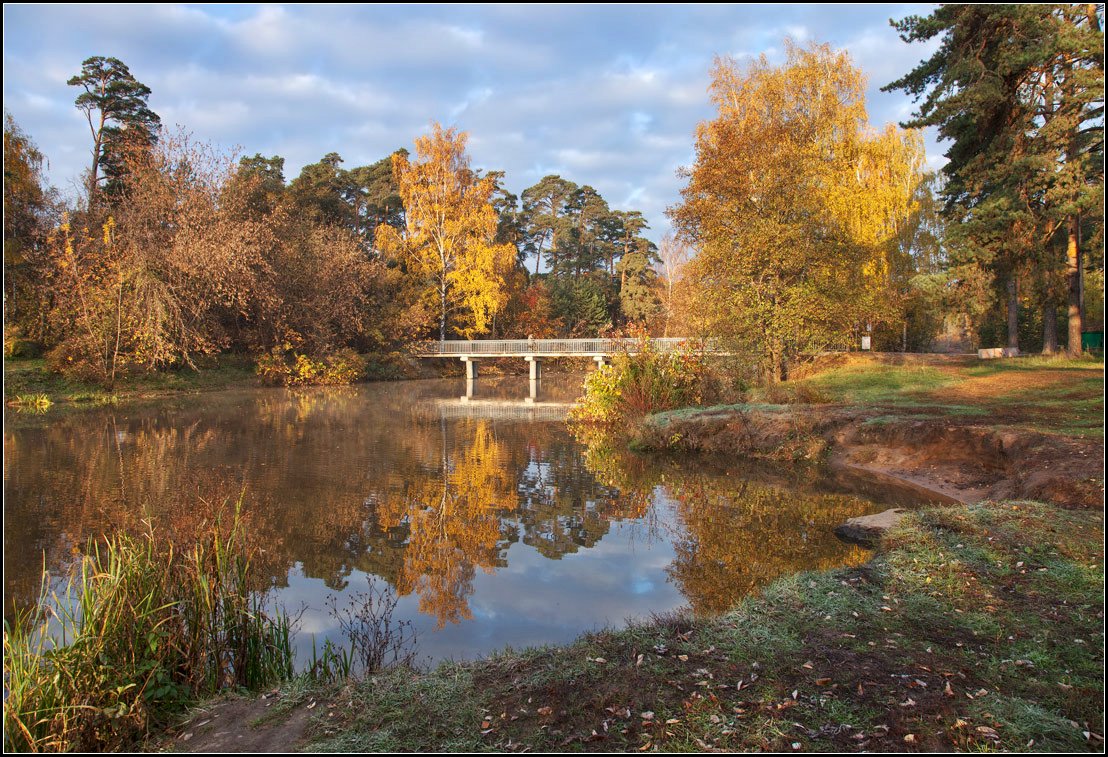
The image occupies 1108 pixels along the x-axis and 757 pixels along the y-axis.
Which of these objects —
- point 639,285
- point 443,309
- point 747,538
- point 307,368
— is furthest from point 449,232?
point 747,538

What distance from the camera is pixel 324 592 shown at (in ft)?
19.1

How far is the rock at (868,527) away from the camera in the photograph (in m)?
6.70

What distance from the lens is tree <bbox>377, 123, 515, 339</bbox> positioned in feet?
124

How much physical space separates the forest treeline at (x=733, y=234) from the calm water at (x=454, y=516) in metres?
6.37

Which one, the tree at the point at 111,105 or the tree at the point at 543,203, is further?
the tree at the point at 543,203

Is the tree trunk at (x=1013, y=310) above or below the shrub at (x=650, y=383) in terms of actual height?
above

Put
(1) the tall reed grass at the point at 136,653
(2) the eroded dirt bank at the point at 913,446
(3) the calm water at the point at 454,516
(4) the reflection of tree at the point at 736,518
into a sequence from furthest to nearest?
(2) the eroded dirt bank at the point at 913,446, (4) the reflection of tree at the point at 736,518, (3) the calm water at the point at 454,516, (1) the tall reed grass at the point at 136,653

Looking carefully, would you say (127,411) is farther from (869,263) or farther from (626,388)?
(869,263)

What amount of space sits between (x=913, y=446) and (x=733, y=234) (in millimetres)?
9507

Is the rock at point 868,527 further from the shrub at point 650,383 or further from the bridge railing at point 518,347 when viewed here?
the bridge railing at point 518,347

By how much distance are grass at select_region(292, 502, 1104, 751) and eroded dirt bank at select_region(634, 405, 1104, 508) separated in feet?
9.92

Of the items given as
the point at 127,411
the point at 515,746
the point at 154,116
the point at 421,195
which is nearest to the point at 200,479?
the point at 515,746

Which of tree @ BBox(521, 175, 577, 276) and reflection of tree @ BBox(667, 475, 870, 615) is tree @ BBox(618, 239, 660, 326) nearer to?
tree @ BBox(521, 175, 577, 276)

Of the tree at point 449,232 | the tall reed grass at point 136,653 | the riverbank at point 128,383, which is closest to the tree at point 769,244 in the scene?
the riverbank at point 128,383
